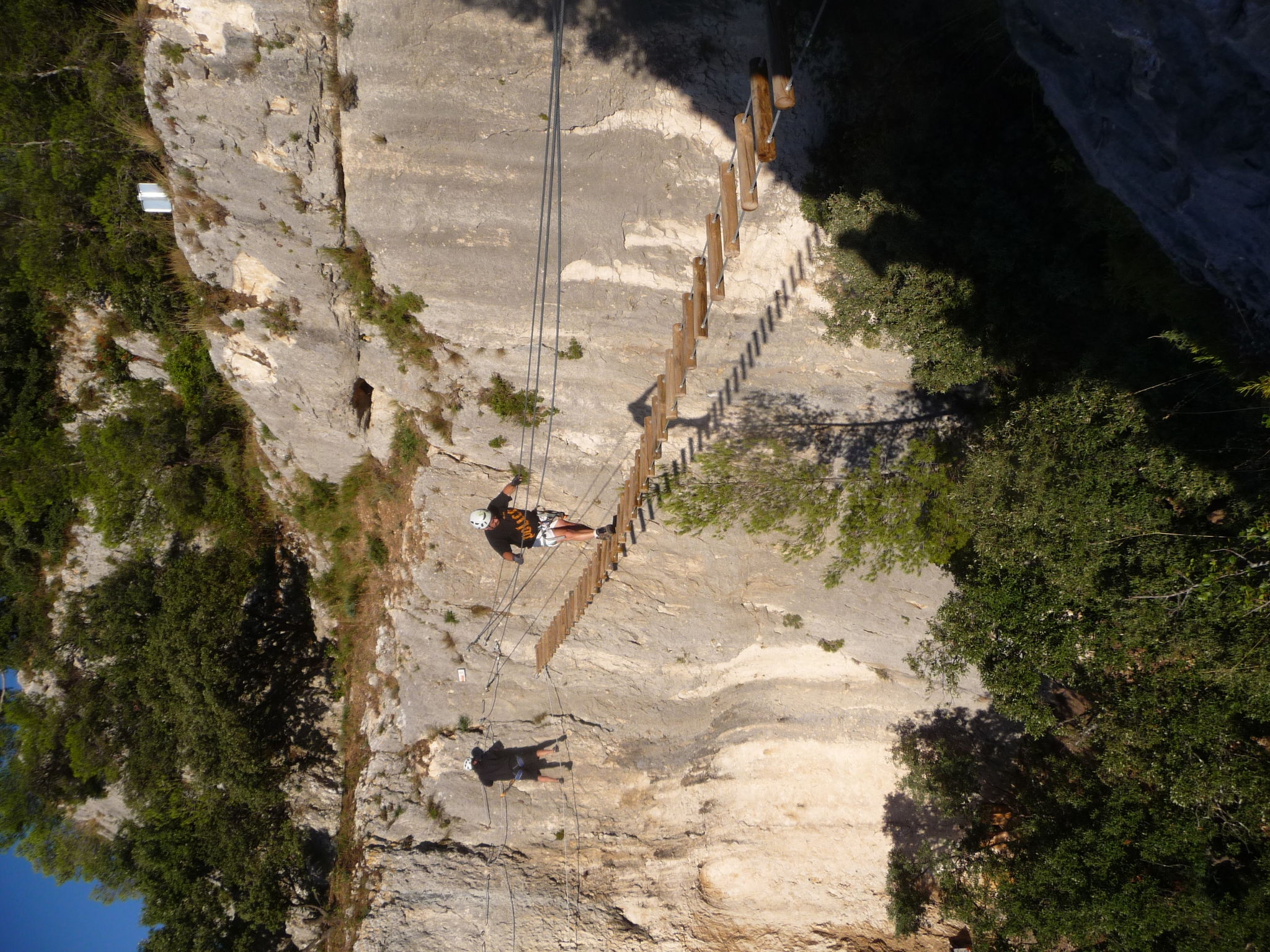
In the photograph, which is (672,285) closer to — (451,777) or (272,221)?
(272,221)

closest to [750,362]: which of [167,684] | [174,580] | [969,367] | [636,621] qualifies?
[969,367]

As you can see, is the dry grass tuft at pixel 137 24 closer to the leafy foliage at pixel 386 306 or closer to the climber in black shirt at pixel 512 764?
the leafy foliage at pixel 386 306

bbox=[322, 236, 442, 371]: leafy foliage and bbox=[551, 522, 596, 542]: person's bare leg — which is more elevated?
bbox=[322, 236, 442, 371]: leafy foliage

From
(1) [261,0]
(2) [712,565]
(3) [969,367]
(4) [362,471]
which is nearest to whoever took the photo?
(1) [261,0]

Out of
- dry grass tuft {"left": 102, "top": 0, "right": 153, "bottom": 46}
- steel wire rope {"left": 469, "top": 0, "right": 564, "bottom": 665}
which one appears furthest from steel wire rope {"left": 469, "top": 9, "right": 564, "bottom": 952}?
dry grass tuft {"left": 102, "top": 0, "right": 153, "bottom": 46}

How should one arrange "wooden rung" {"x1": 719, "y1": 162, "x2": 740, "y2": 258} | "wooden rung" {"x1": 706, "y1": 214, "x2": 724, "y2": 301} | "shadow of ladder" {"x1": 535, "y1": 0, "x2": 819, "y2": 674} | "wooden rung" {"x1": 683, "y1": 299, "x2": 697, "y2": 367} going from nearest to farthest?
"shadow of ladder" {"x1": 535, "y1": 0, "x2": 819, "y2": 674} → "wooden rung" {"x1": 719, "y1": 162, "x2": 740, "y2": 258} → "wooden rung" {"x1": 706, "y1": 214, "x2": 724, "y2": 301} → "wooden rung" {"x1": 683, "y1": 299, "x2": 697, "y2": 367}

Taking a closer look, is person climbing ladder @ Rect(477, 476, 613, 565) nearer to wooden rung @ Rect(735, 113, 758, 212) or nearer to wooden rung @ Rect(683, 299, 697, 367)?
wooden rung @ Rect(683, 299, 697, 367)
